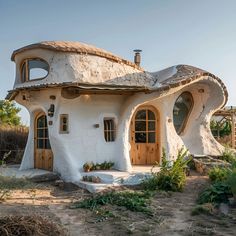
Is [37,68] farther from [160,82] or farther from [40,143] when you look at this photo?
[160,82]

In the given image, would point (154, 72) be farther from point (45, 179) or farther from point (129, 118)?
point (45, 179)

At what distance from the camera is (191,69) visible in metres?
13.5

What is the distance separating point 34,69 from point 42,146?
9.71 feet

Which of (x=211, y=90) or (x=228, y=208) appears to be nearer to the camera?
(x=228, y=208)

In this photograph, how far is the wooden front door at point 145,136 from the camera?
13195mm

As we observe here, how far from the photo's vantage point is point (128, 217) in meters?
7.03

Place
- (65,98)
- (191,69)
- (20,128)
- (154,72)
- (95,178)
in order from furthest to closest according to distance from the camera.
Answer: (20,128), (154,72), (191,69), (65,98), (95,178)

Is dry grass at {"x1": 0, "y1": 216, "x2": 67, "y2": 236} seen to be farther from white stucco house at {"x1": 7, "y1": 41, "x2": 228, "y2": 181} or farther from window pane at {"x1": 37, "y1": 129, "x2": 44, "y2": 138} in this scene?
window pane at {"x1": 37, "y1": 129, "x2": 44, "y2": 138}

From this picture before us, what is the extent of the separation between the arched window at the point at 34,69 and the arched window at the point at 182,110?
5.52m

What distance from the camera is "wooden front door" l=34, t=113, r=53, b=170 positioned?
1268cm

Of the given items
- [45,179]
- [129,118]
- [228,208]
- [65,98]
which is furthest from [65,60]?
[228,208]

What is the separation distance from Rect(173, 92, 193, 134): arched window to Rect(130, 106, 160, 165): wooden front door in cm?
131

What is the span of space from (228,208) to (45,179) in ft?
20.0

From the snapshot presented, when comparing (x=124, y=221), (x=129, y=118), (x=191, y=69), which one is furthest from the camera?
(x=191, y=69)
